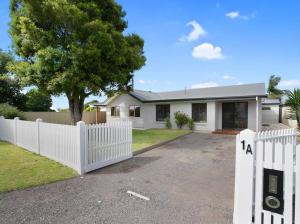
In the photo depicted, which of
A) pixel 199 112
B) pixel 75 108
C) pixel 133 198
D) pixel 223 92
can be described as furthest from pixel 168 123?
pixel 133 198

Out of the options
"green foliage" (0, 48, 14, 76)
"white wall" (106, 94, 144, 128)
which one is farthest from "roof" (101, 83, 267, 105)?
"green foliage" (0, 48, 14, 76)

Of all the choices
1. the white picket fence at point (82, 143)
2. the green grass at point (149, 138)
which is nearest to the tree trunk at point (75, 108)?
the green grass at point (149, 138)

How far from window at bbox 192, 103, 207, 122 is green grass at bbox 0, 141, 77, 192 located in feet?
42.6

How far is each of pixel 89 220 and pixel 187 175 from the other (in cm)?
329

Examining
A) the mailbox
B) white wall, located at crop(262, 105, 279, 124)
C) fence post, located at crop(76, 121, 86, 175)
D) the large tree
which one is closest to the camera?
the mailbox

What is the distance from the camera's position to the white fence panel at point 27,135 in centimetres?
875

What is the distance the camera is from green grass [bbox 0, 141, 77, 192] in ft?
17.1

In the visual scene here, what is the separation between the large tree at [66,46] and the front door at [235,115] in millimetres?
9577

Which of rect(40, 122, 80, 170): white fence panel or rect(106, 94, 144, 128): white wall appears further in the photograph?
rect(106, 94, 144, 128): white wall

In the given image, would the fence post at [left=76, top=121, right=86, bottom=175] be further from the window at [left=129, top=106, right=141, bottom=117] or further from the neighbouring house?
the neighbouring house

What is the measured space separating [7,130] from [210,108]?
1418 centimetres

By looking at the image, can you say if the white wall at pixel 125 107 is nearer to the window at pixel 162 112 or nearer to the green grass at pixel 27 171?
the window at pixel 162 112

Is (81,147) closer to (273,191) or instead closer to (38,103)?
(273,191)

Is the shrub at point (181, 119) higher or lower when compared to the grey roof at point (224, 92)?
lower
